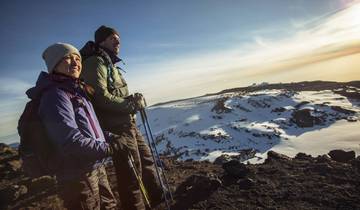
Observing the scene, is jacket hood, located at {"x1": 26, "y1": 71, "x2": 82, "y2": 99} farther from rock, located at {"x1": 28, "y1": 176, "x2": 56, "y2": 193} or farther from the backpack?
rock, located at {"x1": 28, "y1": 176, "x2": 56, "y2": 193}

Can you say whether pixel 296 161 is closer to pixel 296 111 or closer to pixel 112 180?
pixel 112 180

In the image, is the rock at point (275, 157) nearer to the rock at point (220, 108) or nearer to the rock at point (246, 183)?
the rock at point (246, 183)

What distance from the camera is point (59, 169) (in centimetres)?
346

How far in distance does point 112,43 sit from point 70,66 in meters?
1.98

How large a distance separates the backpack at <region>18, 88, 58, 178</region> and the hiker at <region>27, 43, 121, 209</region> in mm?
60

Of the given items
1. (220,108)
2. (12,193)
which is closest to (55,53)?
(12,193)

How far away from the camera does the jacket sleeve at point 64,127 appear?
3.30 m

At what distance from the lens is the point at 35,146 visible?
3.36 m

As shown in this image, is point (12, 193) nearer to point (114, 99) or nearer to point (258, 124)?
point (114, 99)

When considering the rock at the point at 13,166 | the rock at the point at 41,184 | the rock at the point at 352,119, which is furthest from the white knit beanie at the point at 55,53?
the rock at the point at 352,119

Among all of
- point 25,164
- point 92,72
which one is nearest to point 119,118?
point 92,72

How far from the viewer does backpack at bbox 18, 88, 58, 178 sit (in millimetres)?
3346

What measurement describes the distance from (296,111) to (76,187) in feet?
385

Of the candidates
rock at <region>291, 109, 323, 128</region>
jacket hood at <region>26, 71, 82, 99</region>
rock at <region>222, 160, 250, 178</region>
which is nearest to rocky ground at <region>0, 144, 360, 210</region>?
rock at <region>222, 160, 250, 178</region>
